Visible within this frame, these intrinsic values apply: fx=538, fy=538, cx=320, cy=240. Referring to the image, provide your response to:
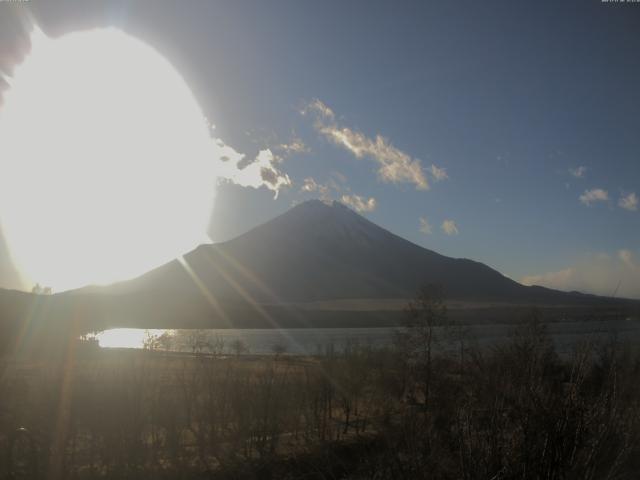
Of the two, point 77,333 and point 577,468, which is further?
point 77,333

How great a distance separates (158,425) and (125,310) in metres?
127

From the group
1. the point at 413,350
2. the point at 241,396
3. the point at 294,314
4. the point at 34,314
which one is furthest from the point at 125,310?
the point at 241,396

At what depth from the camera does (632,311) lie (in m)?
4.68

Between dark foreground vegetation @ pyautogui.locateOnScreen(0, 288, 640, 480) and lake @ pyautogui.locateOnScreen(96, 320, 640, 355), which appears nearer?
dark foreground vegetation @ pyautogui.locateOnScreen(0, 288, 640, 480)

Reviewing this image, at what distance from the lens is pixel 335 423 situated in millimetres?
24688

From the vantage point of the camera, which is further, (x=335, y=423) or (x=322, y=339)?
(x=322, y=339)

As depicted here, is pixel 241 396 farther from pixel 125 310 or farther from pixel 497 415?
pixel 125 310

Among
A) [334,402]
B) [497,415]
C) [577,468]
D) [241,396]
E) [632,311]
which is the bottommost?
[334,402]

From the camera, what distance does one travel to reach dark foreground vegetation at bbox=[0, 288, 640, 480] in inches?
145

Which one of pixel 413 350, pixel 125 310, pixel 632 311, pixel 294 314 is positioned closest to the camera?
pixel 632 311

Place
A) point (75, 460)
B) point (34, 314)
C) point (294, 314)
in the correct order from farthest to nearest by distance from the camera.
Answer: point (294, 314) < point (34, 314) < point (75, 460)

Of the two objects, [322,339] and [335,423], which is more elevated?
[335,423]

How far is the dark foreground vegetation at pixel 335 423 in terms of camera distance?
370 centimetres

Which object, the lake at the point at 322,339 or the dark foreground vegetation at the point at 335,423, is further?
the lake at the point at 322,339
